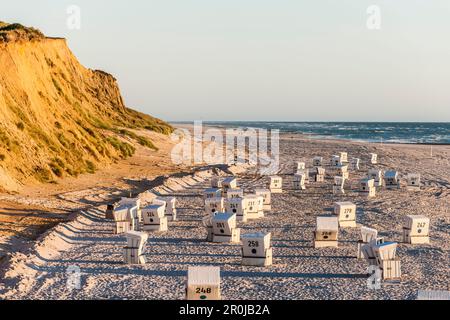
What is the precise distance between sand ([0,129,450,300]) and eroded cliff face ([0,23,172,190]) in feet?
13.0

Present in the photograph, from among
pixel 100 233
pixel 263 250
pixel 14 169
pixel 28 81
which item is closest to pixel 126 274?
pixel 263 250

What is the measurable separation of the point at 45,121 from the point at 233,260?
23284mm

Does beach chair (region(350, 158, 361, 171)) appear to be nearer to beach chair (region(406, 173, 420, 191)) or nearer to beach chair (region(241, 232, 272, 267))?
beach chair (region(406, 173, 420, 191))

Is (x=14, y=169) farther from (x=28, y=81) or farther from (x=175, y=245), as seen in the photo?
(x=175, y=245)

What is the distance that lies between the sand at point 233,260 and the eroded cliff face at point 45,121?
156 inches

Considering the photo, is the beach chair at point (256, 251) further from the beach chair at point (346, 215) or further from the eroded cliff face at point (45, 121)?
the eroded cliff face at point (45, 121)

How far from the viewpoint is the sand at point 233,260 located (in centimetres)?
1585

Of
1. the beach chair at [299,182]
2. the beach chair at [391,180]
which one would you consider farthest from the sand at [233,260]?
the beach chair at [391,180]

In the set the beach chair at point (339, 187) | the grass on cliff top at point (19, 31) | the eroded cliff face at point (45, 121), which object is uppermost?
the grass on cliff top at point (19, 31)

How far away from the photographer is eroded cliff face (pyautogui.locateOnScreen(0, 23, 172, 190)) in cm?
3228

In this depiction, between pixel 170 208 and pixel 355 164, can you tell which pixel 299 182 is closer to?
pixel 170 208

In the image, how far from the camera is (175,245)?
2122 centimetres

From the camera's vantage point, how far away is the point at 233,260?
19.0 meters

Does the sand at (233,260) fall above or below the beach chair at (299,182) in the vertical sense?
below
